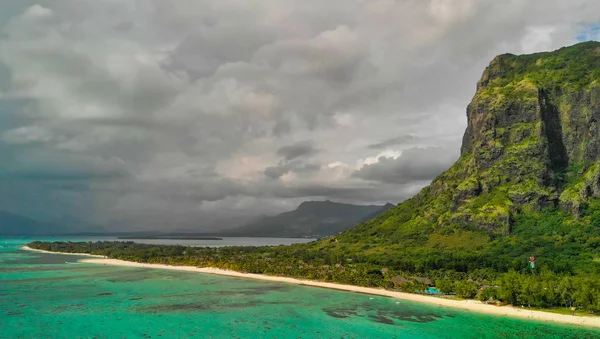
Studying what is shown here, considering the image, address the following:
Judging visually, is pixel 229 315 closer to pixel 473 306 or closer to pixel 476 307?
pixel 473 306

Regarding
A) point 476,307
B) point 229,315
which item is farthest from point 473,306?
point 229,315

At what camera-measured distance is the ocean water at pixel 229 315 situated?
9531 cm

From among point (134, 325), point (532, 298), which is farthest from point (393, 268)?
point (134, 325)

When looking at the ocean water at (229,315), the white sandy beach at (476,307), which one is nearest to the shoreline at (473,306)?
the white sandy beach at (476,307)

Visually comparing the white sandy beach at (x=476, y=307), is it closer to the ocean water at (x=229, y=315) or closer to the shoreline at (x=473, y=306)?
the shoreline at (x=473, y=306)

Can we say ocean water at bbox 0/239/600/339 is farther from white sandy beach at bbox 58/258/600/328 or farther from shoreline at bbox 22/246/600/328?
white sandy beach at bbox 58/258/600/328

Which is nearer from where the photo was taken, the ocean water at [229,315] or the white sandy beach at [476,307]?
the ocean water at [229,315]

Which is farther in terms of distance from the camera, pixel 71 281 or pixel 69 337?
pixel 71 281

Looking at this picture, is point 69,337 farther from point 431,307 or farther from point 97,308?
point 431,307

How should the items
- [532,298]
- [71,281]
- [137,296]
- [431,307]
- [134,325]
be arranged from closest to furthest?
[134,325], [532,298], [431,307], [137,296], [71,281]

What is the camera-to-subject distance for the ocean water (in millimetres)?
95312

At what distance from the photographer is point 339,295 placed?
14412 centimetres

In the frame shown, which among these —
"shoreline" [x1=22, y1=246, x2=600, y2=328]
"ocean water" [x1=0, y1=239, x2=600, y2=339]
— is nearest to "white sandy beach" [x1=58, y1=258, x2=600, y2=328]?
"shoreline" [x1=22, y1=246, x2=600, y2=328]

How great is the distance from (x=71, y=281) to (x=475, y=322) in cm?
15345
